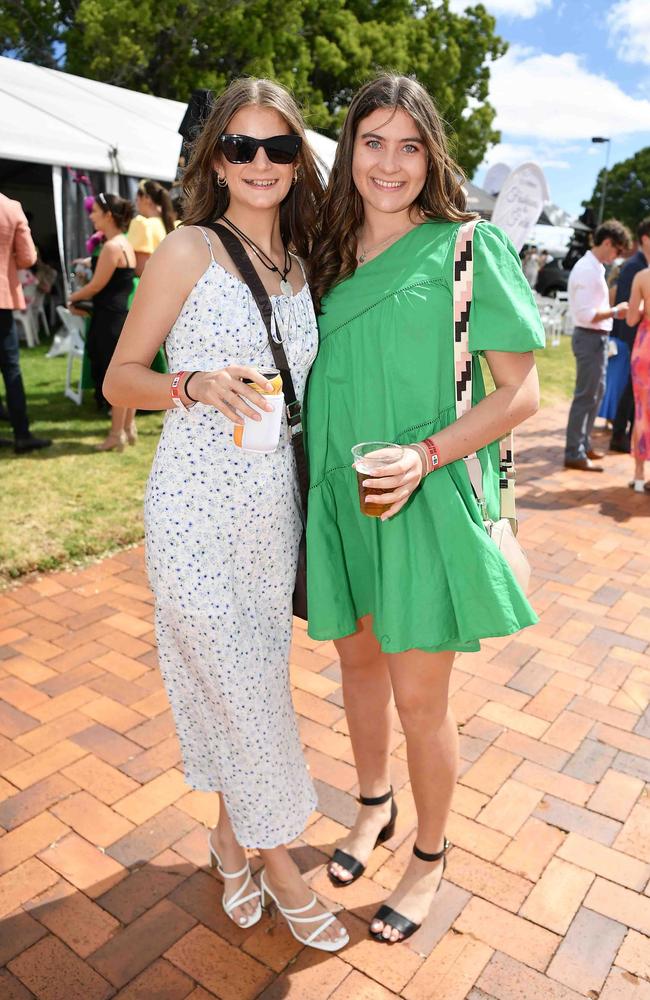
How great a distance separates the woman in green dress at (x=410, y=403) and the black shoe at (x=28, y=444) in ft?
14.8

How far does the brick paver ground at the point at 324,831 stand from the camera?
Result: 1.86 metres

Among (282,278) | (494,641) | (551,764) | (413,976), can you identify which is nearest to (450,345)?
(282,278)

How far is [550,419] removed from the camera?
802 centimetres

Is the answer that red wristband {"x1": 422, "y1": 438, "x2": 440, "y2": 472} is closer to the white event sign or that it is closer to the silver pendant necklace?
the silver pendant necklace

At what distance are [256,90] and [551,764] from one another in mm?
2255

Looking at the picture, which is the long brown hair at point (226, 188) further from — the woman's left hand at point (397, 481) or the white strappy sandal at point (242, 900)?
the white strappy sandal at point (242, 900)

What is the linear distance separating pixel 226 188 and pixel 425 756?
1.46 meters

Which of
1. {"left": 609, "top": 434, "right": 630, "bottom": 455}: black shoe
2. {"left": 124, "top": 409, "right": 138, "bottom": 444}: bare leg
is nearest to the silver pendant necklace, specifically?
{"left": 124, "top": 409, "right": 138, "bottom": 444}: bare leg

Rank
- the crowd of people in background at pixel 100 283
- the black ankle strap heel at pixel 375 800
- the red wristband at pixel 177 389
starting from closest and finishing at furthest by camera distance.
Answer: the red wristband at pixel 177 389, the black ankle strap heel at pixel 375 800, the crowd of people in background at pixel 100 283

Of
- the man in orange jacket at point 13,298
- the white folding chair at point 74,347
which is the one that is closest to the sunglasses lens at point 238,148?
the man in orange jacket at point 13,298

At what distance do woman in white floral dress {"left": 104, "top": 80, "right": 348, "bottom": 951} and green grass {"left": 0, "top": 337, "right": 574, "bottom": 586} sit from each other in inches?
95.8

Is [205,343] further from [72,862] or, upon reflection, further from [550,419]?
[550,419]

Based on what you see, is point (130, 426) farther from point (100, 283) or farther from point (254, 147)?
point (254, 147)

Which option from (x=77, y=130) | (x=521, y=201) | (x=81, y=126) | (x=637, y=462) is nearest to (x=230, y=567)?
(x=637, y=462)
